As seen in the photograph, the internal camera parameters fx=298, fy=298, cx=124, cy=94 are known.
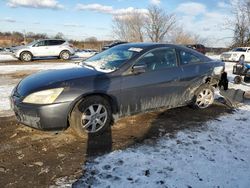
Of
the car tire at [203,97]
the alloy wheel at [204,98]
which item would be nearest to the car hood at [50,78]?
the car tire at [203,97]

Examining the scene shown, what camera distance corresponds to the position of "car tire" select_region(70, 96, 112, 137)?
4590 mm

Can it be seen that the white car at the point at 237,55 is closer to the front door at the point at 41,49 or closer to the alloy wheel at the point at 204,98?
the front door at the point at 41,49

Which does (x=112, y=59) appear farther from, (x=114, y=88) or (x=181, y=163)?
(x=181, y=163)

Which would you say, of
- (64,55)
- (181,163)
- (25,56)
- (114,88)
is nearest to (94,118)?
(114,88)

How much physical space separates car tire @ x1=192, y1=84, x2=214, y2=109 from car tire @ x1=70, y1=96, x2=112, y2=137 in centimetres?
228

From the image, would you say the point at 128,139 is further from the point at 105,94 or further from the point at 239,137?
the point at 239,137

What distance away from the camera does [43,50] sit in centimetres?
2227

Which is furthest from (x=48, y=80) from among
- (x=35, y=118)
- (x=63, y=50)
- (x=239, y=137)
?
(x=63, y=50)

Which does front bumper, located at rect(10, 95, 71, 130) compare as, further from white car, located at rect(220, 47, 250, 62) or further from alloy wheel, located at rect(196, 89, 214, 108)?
white car, located at rect(220, 47, 250, 62)

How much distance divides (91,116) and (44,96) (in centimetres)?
79

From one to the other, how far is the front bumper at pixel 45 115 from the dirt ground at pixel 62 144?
0.29m

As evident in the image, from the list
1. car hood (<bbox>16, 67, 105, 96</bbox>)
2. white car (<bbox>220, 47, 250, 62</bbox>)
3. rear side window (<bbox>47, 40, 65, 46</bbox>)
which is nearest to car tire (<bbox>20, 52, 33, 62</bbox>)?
rear side window (<bbox>47, 40, 65, 46</bbox>)

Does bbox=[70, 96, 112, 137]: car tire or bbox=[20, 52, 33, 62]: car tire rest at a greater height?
bbox=[20, 52, 33, 62]: car tire

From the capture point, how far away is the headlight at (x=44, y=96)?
4434 mm
